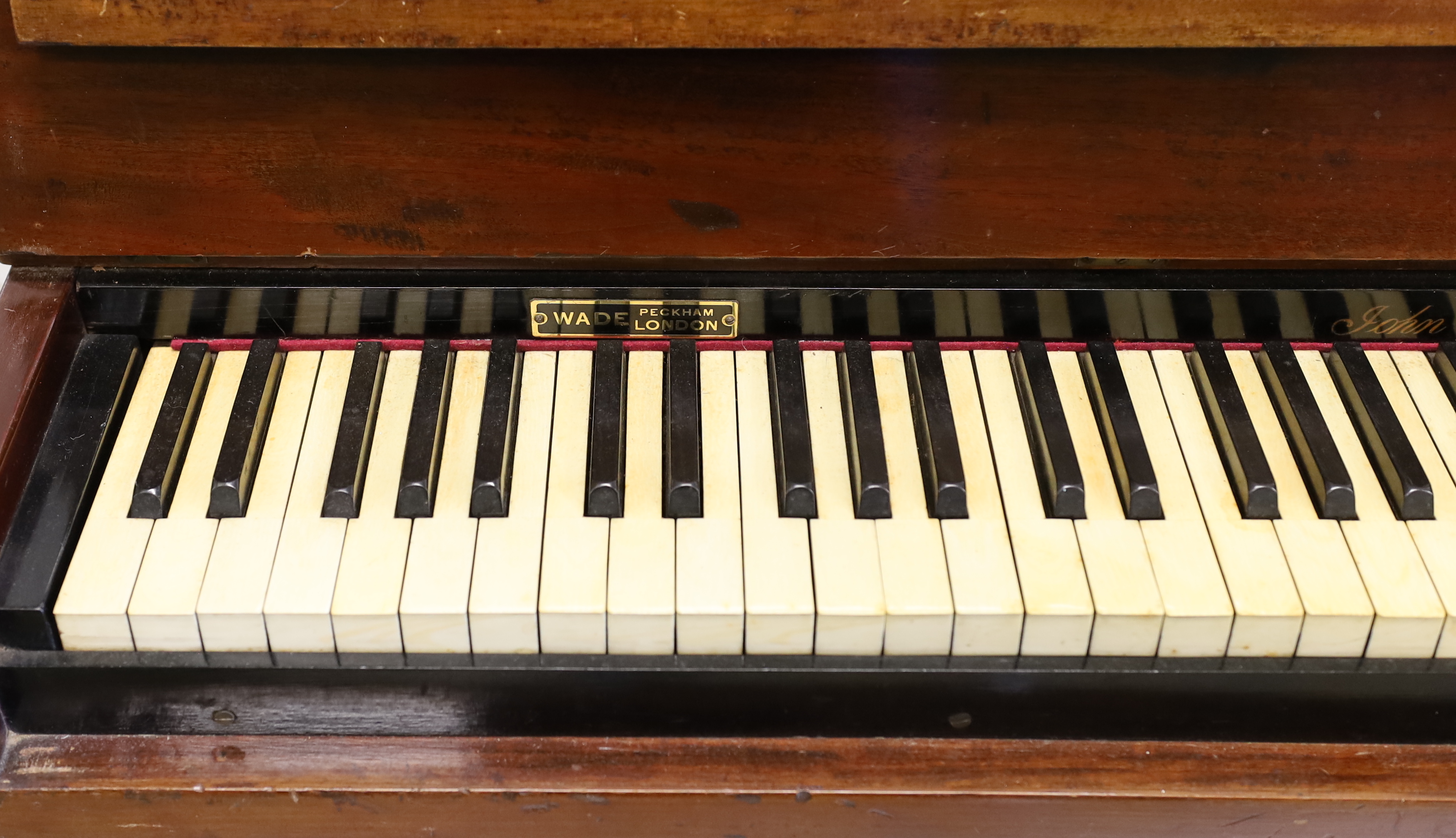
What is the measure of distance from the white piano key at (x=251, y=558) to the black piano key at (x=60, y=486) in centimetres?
17

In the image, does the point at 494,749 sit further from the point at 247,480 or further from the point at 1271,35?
the point at 1271,35

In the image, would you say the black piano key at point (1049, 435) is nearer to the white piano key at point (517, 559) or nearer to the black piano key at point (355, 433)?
the white piano key at point (517, 559)

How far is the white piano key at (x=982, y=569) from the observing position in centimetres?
127

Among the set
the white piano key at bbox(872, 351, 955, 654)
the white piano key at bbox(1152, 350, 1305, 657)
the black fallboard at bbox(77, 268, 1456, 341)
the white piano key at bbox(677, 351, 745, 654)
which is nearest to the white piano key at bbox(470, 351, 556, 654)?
the white piano key at bbox(677, 351, 745, 654)

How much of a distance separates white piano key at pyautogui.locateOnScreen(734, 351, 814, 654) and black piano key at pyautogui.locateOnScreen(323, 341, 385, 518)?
15.0 inches

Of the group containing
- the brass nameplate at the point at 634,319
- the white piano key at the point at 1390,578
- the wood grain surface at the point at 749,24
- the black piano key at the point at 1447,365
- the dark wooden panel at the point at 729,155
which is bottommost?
the white piano key at the point at 1390,578

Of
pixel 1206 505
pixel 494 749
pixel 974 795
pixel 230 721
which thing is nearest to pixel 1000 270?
pixel 1206 505

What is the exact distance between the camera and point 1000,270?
1539 mm

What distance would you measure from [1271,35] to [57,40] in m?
1.32

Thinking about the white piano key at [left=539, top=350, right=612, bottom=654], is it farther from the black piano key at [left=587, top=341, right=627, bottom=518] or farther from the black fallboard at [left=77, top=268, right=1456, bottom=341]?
the black fallboard at [left=77, top=268, right=1456, bottom=341]

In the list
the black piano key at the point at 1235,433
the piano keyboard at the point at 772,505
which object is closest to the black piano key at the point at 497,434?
the piano keyboard at the point at 772,505

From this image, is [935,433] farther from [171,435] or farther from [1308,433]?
[171,435]

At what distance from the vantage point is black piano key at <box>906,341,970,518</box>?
53.2 inches

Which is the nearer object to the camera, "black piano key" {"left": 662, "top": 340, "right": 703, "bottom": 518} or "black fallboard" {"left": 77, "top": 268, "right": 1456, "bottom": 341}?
"black piano key" {"left": 662, "top": 340, "right": 703, "bottom": 518}
